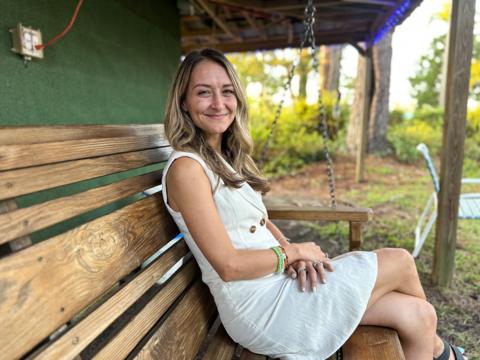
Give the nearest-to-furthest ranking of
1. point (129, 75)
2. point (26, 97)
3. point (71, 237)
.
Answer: point (71, 237)
point (26, 97)
point (129, 75)

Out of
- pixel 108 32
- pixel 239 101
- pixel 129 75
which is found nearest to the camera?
pixel 239 101

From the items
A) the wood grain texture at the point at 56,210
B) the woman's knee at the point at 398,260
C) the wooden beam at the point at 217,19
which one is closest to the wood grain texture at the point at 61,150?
the wood grain texture at the point at 56,210

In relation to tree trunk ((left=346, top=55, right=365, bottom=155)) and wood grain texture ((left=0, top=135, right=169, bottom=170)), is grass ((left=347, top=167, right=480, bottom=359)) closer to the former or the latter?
tree trunk ((left=346, top=55, right=365, bottom=155))

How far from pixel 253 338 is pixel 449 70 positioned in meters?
2.48

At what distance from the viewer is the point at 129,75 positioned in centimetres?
359

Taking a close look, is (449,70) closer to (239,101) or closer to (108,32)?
(239,101)

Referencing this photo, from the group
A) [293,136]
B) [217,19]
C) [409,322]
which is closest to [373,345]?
[409,322]

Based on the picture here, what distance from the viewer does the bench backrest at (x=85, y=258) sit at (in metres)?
0.86

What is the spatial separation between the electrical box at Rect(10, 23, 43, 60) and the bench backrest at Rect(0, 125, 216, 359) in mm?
1065

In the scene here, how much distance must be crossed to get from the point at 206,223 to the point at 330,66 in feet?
39.0

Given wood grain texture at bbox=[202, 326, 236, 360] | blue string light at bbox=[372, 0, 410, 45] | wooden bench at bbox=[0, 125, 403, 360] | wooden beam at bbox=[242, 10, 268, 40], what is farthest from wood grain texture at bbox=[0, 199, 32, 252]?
blue string light at bbox=[372, 0, 410, 45]

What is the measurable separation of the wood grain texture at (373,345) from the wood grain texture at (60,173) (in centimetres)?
106

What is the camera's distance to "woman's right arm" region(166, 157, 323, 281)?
132 cm

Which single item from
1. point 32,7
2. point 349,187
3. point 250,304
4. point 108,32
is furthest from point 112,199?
point 349,187
